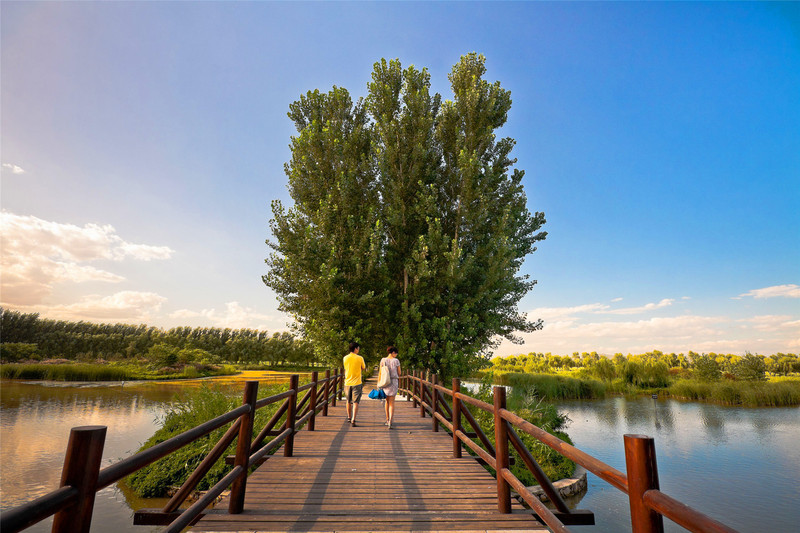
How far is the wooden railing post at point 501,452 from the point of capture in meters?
4.12

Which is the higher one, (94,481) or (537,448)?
(94,481)

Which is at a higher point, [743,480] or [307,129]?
[307,129]

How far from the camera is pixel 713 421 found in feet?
70.0

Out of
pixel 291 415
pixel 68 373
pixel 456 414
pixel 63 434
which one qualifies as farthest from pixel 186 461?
pixel 68 373

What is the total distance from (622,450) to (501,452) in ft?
49.9

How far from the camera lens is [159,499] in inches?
376

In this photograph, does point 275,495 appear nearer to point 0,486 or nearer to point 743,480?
point 0,486

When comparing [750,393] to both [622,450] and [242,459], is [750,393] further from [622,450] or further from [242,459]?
[242,459]

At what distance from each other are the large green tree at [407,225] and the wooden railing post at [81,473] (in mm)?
14409

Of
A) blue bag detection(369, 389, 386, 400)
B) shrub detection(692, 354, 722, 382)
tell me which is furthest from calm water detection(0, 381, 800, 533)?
shrub detection(692, 354, 722, 382)

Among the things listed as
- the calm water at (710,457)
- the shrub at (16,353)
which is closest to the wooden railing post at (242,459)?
the calm water at (710,457)

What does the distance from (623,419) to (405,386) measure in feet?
43.9

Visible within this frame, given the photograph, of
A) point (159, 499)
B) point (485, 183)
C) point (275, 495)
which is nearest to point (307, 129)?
point (485, 183)

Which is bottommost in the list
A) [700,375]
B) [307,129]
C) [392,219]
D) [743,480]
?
[743,480]
